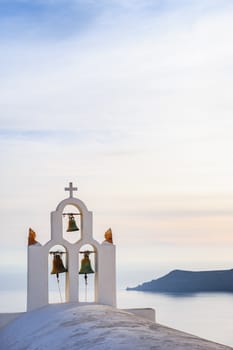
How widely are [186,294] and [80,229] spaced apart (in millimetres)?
18503

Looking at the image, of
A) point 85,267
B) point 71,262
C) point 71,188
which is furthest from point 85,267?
point 71,188

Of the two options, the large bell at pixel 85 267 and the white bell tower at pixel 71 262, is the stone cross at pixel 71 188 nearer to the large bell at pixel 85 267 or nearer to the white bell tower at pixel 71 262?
the white bell tower at pixel 71 262

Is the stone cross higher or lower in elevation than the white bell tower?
higher

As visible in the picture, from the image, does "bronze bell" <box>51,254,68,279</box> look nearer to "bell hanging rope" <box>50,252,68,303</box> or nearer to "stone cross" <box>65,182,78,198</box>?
"bell hanging rope" <box>50,252,68,303</box>

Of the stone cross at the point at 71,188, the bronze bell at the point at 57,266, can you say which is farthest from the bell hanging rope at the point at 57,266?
the stone cross at the point at 71,188

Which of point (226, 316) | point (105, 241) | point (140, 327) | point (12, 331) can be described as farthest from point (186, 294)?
point (140, 327)

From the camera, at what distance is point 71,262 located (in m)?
13.7

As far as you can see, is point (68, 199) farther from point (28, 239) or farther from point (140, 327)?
point (140, 327)

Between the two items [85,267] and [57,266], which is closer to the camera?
[57,266]

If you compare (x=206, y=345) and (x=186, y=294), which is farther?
(x=186, y=294)

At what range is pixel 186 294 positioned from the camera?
3164 cm

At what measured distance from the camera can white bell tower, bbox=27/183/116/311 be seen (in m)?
13.5

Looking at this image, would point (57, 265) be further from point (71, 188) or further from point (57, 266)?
point (71, 188)

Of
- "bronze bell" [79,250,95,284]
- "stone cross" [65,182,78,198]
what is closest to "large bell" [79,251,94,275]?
"bronze bell" [79,250,95,284]
